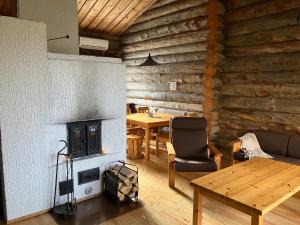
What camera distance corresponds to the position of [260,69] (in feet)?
14.5

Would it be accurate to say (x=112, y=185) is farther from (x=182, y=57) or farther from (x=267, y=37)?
(x=267, y=37)

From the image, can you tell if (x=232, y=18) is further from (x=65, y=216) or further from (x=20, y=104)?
(x=65, y=216)

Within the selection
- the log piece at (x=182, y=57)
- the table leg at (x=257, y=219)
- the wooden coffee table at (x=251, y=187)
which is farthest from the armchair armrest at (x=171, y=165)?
the log piece at (x=182, y=57)

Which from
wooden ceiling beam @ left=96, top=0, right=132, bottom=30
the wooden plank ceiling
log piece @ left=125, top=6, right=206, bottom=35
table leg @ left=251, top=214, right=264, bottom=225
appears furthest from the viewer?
wooden ceiling beam @ left=96, top=0, right=132, bottom=30

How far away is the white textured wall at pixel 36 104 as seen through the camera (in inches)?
99.1

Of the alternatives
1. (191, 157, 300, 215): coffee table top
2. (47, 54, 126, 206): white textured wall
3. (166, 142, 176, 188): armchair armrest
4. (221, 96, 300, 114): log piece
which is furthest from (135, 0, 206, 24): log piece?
(191, 157, 300, 215): coffee table top

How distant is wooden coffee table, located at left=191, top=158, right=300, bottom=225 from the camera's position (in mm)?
2000

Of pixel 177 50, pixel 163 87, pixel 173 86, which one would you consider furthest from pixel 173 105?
pixel 177 50

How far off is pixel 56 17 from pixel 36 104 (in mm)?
1289

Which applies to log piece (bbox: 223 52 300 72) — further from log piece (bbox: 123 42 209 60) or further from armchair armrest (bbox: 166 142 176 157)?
armchair armrest (bbox: 166 142 176 157)

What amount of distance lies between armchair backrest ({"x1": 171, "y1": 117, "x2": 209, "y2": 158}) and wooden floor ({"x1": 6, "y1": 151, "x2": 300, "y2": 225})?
0.50 m

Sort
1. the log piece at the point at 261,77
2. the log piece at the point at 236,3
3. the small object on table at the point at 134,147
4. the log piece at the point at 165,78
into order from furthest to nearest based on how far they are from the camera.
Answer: the log piece at the point at 165,78
the small object on table at the point at 134,147
the log piece at the point at 236,3
the log piece at the point at 261,77

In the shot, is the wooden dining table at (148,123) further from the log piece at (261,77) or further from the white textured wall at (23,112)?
the white textured wall at (23,112)

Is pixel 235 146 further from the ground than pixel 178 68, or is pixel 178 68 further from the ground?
pixel 178 68
